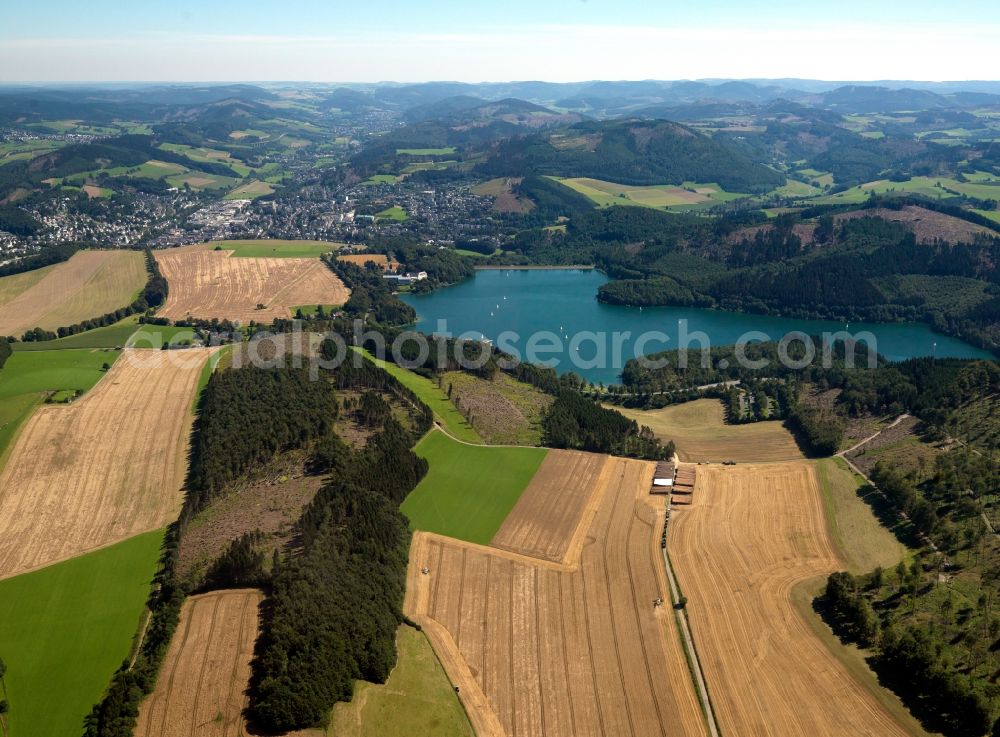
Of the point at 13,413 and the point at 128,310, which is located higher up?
the point at 13,413

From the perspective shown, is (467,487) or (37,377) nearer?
(467,487)

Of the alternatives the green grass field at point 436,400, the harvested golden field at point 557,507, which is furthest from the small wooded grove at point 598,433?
the green grass field at point 436,400

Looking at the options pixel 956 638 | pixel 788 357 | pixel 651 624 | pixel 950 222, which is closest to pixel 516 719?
pixel 651 624

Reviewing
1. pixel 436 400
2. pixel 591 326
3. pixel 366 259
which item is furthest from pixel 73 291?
pixel 591 326

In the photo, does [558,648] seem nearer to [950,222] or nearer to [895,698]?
[895,698]

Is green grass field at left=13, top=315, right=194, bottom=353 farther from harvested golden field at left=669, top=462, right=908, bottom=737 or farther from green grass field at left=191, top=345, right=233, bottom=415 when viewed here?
harvested golden field at left=669, top=462, right=908, bottom=737

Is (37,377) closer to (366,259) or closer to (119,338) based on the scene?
(119,338)

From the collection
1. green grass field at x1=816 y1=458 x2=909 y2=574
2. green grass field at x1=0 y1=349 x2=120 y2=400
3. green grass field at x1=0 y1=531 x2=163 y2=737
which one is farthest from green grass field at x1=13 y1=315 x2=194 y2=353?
green grass field at x1=816 y1=458 x2=909 y2=574
